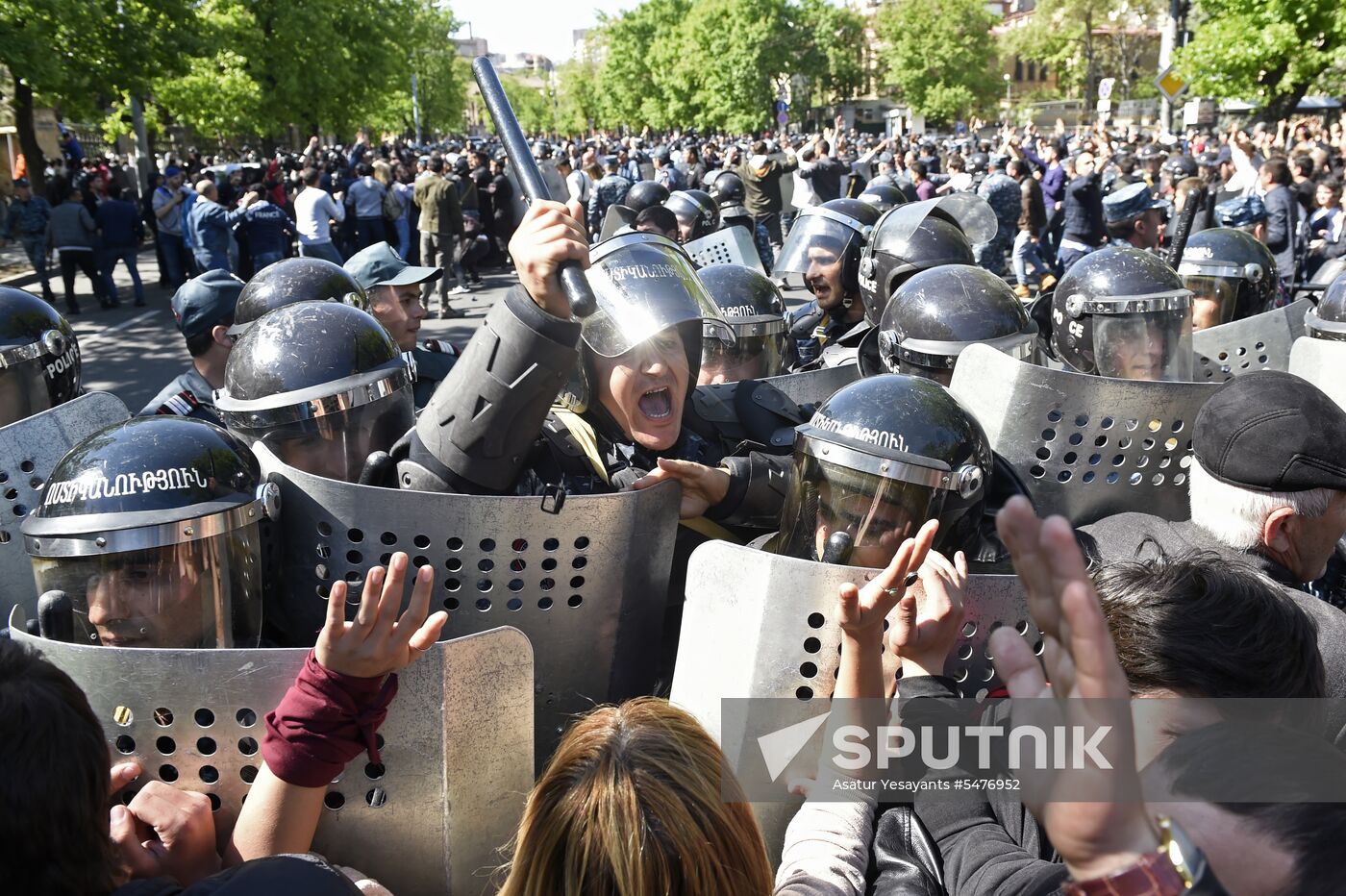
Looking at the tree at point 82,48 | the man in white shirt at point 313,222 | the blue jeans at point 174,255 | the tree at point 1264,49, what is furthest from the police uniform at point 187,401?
the tree at point 1264,49

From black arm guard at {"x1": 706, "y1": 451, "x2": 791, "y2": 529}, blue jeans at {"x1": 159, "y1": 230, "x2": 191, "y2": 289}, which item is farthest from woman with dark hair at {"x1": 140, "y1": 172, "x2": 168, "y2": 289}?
black arm guard at {"x1": 706, "y1": 451, "x2": 791, "y2": 529}

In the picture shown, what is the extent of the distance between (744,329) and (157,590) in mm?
2735

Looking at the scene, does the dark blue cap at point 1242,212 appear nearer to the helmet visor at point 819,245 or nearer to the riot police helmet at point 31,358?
the helmet visor at point 819,245

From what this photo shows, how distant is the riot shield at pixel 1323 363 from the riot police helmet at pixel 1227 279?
0.92m

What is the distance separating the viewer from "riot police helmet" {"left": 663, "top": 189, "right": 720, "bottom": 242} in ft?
32.5

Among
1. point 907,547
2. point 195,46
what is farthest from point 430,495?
point 195,46

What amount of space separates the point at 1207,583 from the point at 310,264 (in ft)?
11.7

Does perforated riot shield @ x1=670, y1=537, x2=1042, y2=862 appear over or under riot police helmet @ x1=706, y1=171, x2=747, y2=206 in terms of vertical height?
under

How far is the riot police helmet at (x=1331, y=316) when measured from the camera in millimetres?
3885

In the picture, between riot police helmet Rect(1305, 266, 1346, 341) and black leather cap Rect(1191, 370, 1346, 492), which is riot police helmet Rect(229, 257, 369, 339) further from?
riot police helmet Rect(1305, 266, 1346, 341)

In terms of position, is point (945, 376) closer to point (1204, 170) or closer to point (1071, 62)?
point (1204, 170)

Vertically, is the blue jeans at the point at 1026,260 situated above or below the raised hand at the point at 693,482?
below

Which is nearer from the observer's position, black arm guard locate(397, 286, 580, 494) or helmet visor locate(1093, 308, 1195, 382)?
black arm guard locate(397, 286, 580, 494)

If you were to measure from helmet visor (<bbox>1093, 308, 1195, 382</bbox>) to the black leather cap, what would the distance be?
3.91ft
